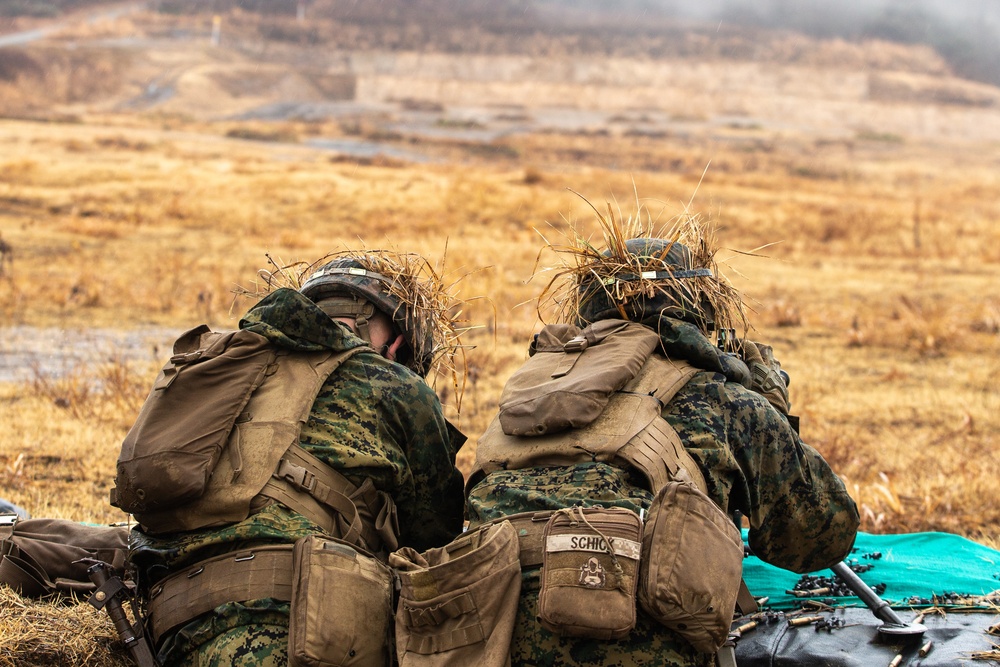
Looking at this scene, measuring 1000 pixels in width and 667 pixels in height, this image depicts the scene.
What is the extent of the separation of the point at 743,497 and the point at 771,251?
16012 millimetres

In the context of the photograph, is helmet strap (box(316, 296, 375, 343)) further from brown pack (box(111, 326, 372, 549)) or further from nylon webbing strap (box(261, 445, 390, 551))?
nylon webbing strap (box(261, 445, 390, 551))

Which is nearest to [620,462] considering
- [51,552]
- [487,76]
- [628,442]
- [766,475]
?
[628,442]

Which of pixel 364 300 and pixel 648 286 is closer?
pixel 648 286

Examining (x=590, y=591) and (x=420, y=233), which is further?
(x=420, y=233)

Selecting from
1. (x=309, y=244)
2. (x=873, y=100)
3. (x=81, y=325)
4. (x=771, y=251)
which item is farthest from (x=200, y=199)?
(x=873, y=100)

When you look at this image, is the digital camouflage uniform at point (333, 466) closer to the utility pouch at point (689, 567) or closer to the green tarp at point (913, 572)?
the utility pouch at point (689, 567)

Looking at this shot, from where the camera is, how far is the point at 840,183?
31688 millimetres

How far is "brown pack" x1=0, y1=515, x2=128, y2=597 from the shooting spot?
4.12 meters

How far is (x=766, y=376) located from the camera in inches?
161

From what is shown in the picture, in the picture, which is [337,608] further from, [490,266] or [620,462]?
[490,266]

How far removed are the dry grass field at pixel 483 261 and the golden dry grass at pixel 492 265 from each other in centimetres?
4

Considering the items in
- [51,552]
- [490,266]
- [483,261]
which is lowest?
[483,261]

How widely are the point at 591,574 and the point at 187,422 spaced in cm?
129

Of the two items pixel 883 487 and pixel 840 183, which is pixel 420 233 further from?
pixel 840 183
